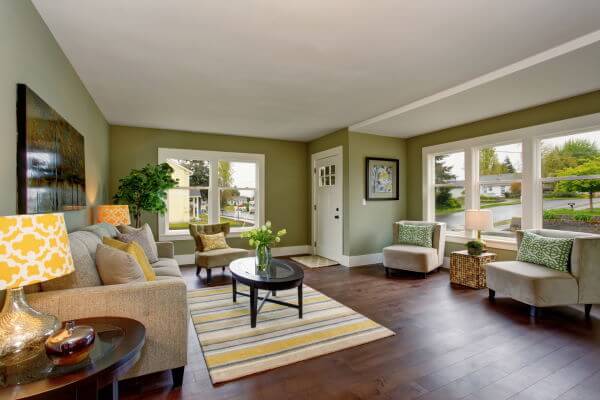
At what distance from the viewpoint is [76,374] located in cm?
108

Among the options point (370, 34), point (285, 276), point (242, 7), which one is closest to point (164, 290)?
point (285, 276)

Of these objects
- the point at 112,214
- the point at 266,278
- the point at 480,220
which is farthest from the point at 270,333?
the point at 480,220

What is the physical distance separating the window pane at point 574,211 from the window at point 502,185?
1.13ft

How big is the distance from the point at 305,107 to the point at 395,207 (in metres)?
2.77

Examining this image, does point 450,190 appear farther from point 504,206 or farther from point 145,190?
point 145,190

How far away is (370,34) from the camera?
2.26m

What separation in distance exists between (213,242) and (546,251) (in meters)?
4.14

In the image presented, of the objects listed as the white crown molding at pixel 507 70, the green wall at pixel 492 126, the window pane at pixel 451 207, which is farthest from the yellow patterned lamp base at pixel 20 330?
the window pane at pixel 451 207

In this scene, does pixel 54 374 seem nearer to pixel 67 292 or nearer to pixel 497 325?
pixel 67 292

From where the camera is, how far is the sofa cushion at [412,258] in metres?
4.35

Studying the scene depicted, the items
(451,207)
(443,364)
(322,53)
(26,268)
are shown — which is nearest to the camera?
(26,268)

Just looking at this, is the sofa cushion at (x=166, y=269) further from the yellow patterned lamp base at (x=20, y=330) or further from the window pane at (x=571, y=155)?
the window pane at (x=571, y=155)

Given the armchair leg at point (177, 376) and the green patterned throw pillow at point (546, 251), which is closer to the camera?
the armchair leg at point (177, 376)

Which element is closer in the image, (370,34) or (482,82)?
(370,34)
